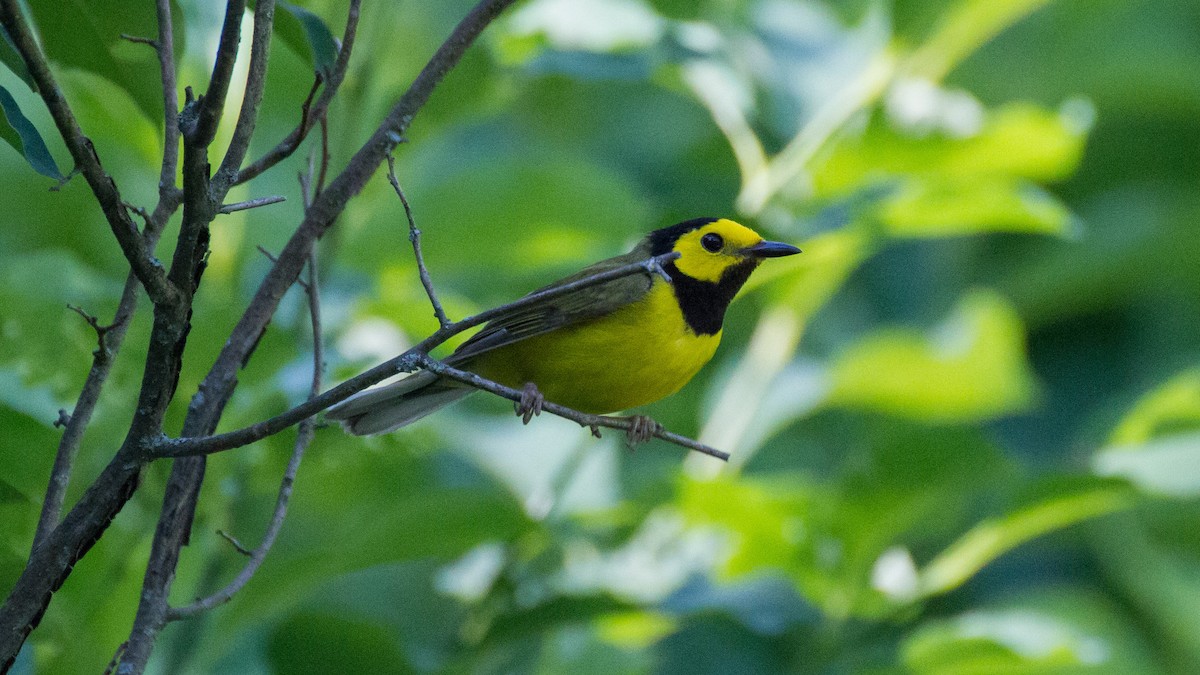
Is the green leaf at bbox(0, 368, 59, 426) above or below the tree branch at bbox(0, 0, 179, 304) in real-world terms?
above

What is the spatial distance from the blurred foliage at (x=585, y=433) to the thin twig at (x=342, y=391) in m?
0.55

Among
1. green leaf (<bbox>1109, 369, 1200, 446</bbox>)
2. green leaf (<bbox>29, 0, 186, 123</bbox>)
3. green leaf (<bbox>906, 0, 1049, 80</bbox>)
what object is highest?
green leaf (<bbox>906, 0, 1049, 80</bbox>)

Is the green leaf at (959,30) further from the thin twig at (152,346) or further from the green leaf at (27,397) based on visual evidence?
the green leaf at (27,397)

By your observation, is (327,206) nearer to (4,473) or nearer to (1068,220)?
(4,473)

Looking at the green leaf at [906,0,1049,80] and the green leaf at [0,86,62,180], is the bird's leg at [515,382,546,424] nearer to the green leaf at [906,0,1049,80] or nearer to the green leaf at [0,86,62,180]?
the green leaf at [0,86,62,180]

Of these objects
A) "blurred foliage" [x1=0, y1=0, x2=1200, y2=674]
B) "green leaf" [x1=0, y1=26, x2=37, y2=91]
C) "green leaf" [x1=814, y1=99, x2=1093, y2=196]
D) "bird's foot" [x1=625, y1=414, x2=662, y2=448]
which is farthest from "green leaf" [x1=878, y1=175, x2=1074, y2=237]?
"green leaf" [x1=0, y1=26, x2=37, y2=91]

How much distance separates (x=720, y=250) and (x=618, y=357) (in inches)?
11.3

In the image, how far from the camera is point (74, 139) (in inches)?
35.5

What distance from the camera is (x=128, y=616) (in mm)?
1814

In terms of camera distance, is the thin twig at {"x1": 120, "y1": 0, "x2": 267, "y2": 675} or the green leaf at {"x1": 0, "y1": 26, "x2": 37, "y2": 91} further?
the green leaf at {"x1": 0, "y1": 26, "x2": 37, "y2": 91}

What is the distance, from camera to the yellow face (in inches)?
86.5

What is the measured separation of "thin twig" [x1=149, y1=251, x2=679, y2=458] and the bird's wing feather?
0.81m

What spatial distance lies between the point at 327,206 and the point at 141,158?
1.14 m

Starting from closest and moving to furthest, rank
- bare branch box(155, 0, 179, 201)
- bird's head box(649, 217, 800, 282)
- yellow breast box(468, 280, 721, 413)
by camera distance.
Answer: bare branch box(155, 0, 179, 201) → yellow breast box(468, 280, 721, 413) → bird's head box(649, 217, 800, 282)
